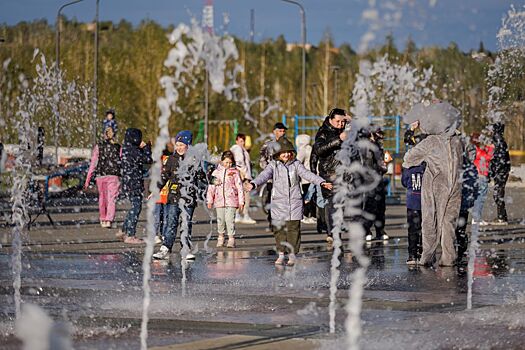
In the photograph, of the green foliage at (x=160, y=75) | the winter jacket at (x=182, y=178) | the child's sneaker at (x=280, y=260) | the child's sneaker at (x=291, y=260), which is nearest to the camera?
the child's sneaker at (x=291, y=260)

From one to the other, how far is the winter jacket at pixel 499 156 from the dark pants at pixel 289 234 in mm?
8307

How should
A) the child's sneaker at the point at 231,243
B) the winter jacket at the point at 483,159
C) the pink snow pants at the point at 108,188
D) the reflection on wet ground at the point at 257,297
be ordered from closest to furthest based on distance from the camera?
the reflection on wet ground at the point at 257,297 → the child's sneaker at the point at 231,243 → the pink snow pants at the point at 108,188 → the winter jacket at the point at 483,159

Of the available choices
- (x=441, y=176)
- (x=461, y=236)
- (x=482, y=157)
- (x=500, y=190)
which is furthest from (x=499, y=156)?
(x=441, y=176)

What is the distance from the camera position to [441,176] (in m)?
13.9

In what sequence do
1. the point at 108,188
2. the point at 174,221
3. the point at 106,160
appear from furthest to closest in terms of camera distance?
A: the point at 108,188 → the point at 106,160 → the point at 174,221

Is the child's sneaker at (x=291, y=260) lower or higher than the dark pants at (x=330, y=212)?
lower

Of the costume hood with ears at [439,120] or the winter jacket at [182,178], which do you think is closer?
the costume hood with ears at [439,120]

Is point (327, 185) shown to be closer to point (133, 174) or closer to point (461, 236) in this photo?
point (461, 236)

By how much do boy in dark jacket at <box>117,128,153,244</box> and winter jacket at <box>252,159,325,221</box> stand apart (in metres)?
3.78

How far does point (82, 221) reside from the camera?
23.0m

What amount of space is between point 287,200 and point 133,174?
4.33m

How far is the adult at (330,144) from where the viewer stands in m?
15.4

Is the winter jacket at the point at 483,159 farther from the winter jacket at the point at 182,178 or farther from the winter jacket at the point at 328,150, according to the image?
the winter jacket at the point at 182,178

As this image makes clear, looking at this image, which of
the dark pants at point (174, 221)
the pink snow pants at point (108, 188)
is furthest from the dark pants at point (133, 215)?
the dark pants at point (174, 221)
